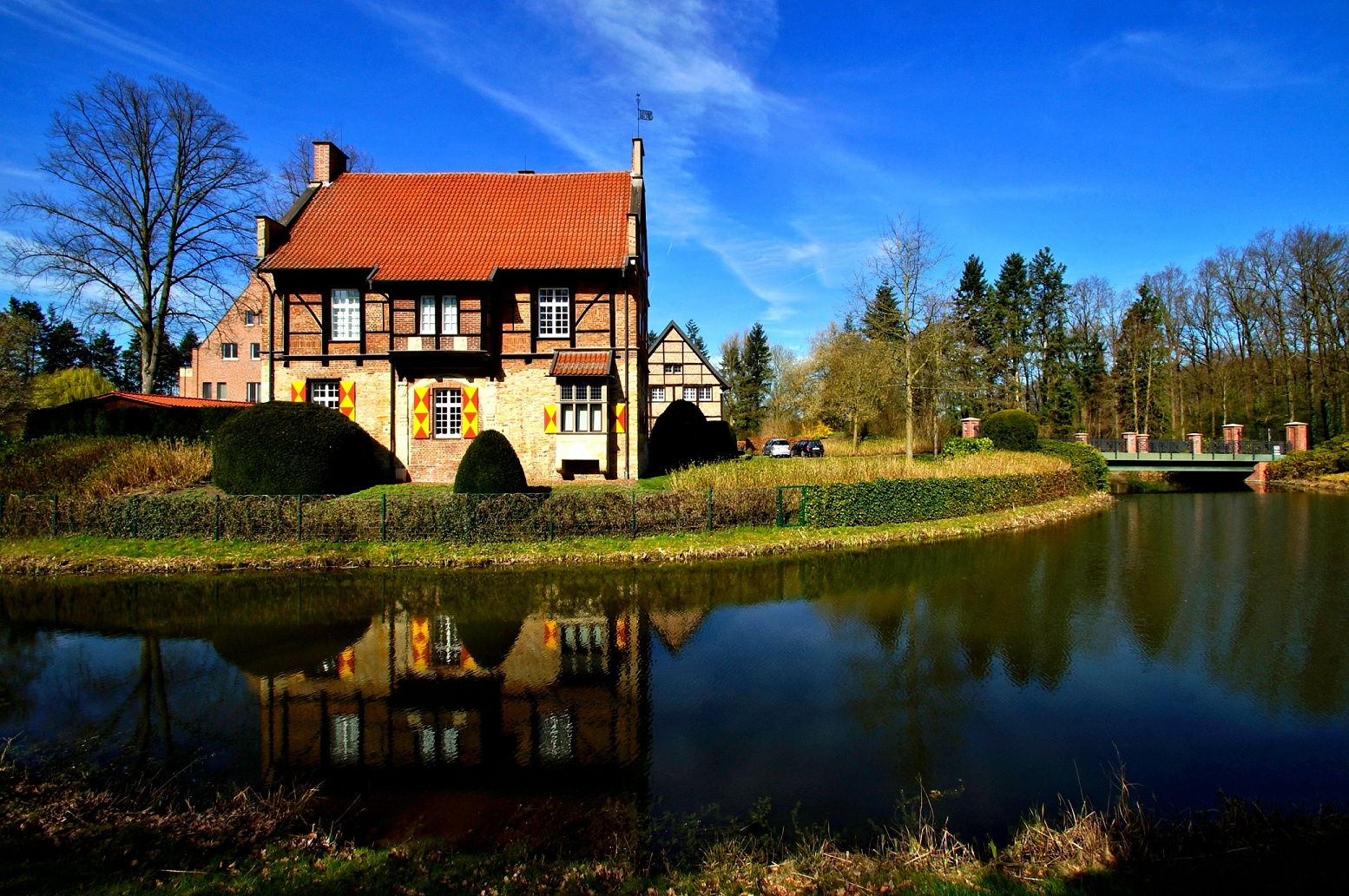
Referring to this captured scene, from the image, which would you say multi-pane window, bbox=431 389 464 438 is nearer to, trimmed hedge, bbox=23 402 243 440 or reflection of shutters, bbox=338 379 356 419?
reflection of shutters, bbox=338 379 356 419

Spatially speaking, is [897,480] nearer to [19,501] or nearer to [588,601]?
[588,601]

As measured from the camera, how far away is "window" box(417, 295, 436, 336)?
2153 centimetres

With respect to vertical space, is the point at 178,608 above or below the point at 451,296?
below

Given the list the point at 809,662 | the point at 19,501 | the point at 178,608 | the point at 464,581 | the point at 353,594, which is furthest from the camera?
the point at 19,501

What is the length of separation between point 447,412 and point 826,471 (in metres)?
12.1

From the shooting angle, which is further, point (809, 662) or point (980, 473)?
point (980, 473)

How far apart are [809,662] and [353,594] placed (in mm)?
8067

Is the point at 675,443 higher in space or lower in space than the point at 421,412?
lower

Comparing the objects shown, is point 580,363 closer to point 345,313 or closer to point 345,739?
point 345,313

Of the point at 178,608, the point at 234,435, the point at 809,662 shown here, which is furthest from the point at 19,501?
the point at 809,662

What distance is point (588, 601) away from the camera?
11.3m

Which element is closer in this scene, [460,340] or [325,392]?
[460,340]

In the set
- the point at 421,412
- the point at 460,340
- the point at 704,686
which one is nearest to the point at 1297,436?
the point at 460,340

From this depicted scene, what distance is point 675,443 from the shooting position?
26.0 m
